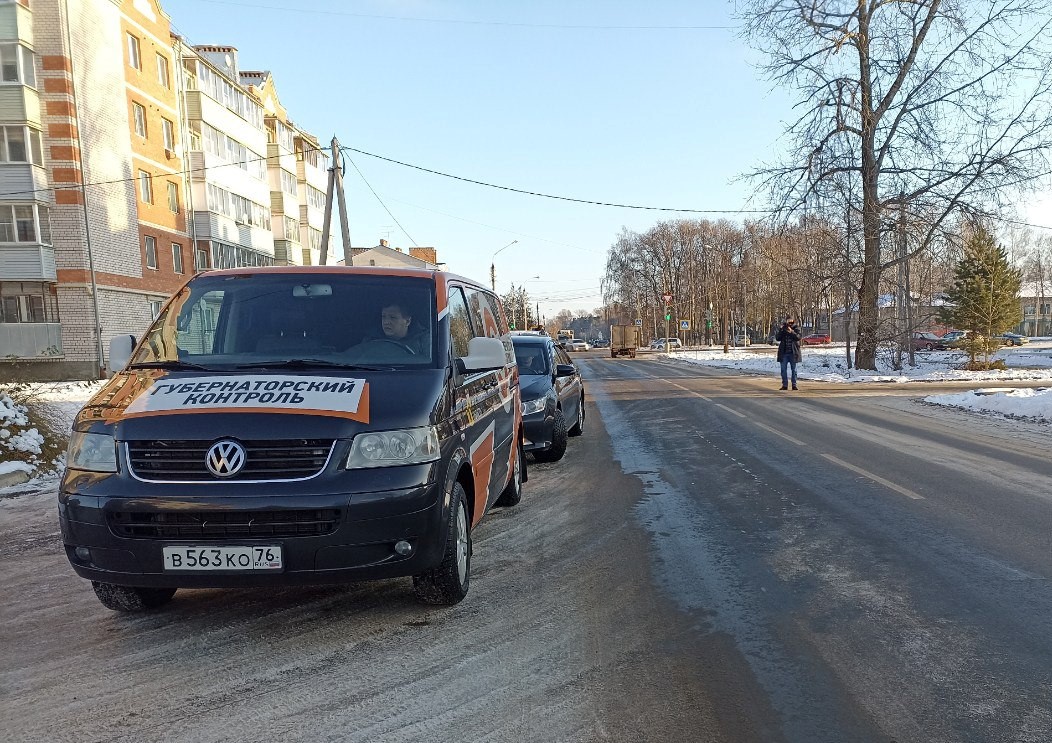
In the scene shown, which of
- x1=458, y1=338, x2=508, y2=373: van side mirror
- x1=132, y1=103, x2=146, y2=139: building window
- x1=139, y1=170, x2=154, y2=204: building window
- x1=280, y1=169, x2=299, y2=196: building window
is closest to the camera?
x1=458, y1=338, x2=508, y2=373: van side mirror

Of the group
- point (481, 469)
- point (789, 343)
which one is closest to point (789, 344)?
point (789, 343)

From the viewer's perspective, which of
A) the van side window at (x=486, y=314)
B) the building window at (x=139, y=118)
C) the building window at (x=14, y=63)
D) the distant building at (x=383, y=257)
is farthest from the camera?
the distant building at (x=383, y=257)

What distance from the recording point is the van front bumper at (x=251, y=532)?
3.39m

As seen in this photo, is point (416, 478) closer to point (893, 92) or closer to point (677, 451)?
point (677, 451)

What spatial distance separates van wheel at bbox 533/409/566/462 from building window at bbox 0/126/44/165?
25.7 metres

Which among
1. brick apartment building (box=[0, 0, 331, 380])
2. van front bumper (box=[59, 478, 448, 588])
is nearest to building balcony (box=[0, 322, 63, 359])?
brick apartment building (box=[0, 0, 331, 380])

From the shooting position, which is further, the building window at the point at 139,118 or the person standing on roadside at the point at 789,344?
the building window at the point at 139,118

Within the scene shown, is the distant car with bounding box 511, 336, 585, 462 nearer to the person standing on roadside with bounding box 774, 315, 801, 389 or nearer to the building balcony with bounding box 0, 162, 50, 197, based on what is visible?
Result: the person standing on roadside with bounding box 774, 315, 801, 389

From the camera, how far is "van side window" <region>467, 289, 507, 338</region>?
18.6 feet

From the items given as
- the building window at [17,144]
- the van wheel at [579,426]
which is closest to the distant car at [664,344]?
the building window at [17,144]

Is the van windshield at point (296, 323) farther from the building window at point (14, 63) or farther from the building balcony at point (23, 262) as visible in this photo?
the building window at point (14, 63)

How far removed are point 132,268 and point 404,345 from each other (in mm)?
29752

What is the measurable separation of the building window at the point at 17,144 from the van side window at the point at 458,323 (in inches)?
1088

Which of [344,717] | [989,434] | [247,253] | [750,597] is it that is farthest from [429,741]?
[247,253]
